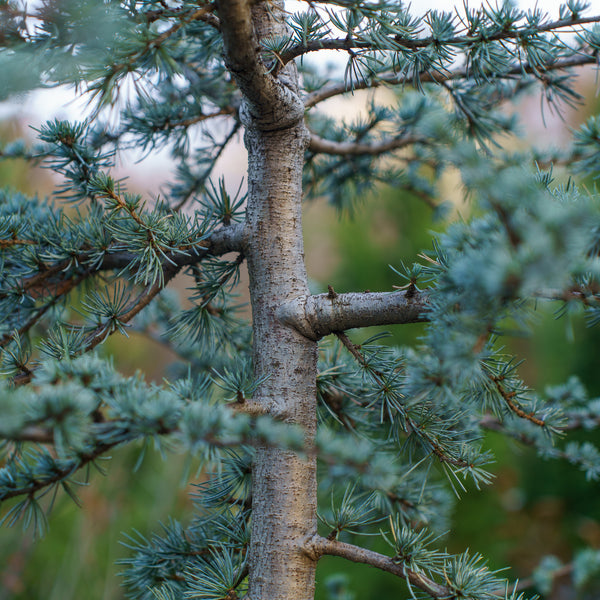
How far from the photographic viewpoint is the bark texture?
509mm

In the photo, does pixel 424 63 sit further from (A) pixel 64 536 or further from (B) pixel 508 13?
(A) pixel 64 536

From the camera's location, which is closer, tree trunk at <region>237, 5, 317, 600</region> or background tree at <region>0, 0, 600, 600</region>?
background tree at <region>0, 0, 600, 600</region>

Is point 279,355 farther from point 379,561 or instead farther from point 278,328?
point 379,561

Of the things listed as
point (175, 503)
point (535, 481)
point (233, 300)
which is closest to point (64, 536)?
point (175, 503)

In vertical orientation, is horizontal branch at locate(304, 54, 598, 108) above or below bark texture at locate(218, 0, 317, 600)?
above

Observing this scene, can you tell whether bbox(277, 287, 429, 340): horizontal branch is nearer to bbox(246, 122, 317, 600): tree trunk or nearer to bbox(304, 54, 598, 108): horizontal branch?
bbox(246, 122, 317, 600): tree trunk

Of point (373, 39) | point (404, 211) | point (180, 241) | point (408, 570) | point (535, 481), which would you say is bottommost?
point (408, 570)

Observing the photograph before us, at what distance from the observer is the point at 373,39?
0.47 metres

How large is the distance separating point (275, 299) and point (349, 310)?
0.09 m

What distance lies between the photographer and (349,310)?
510mm

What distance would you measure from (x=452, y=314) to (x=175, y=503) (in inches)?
79.6

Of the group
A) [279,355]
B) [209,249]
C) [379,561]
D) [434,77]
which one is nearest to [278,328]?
[279,355]

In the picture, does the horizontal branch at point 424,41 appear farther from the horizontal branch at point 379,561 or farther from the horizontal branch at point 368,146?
the horizontal branch at point 379,561

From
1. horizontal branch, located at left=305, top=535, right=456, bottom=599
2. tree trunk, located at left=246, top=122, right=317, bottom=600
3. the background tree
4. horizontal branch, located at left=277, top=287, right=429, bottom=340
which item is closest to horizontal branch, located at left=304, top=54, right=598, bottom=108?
the background tree
